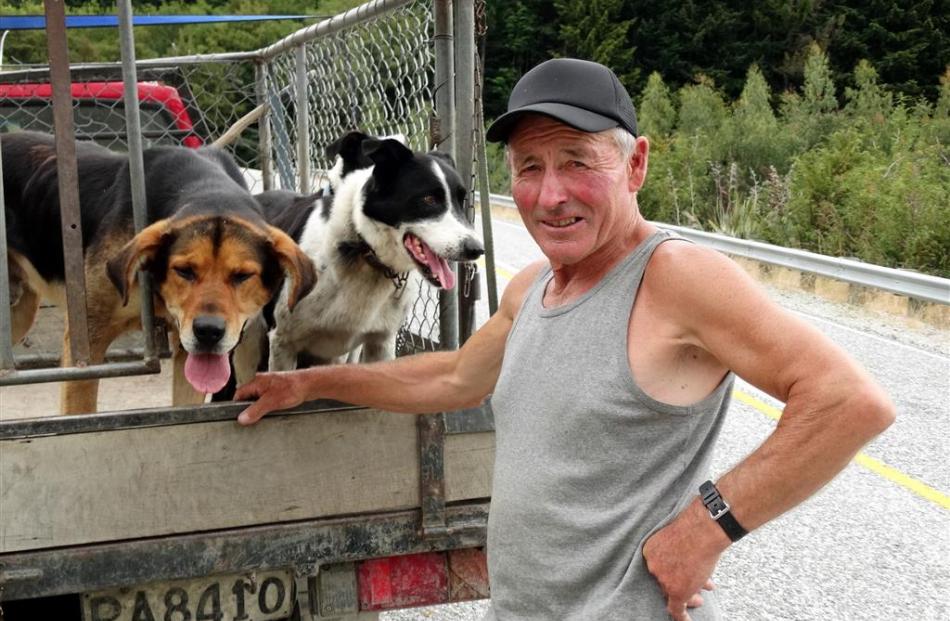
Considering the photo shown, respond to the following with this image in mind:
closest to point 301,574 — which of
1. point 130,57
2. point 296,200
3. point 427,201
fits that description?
point 130,57

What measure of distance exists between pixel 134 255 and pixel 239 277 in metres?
0.34

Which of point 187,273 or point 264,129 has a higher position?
point 264,129

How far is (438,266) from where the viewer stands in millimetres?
3855

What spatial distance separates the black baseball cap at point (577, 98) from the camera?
6.39ft

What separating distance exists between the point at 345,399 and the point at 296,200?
2252 mm

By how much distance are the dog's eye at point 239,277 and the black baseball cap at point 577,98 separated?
1.27 metres

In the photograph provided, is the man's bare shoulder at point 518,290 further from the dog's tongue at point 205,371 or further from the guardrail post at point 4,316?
the guardrail post at point 4,316

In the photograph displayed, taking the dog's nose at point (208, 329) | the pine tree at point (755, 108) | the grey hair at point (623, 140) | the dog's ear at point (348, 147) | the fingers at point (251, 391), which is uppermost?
the pine tree at point (755, 108)

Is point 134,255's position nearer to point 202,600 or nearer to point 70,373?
point 70,373

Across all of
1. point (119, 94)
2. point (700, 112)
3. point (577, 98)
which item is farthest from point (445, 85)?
point (700, 112)

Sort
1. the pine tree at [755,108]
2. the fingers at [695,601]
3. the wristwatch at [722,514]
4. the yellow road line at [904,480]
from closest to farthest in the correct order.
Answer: the wristwatch at [722,514] → the fingers at [695,601] → the yellow road line at [904,480] → the pine tree at [755,108]

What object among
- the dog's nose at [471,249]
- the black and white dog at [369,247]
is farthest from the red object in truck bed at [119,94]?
the dog's nose at [471,249]

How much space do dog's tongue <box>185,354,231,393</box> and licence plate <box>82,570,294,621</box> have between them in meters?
0.73

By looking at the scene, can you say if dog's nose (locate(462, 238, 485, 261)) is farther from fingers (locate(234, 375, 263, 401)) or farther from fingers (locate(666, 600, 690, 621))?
fingers (locate(666, 600, 690, 621))
